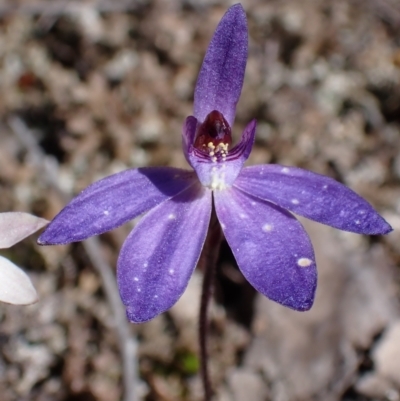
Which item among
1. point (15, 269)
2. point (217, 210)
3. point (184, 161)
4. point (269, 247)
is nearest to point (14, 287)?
point (15, 269)

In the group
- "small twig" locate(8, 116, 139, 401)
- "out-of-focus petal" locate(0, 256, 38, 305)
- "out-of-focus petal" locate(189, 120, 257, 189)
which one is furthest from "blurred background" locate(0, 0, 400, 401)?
"out-of-focus petal" locate(189, 120, 257, 189)

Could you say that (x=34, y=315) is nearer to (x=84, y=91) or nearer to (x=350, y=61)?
(x=84, y=91)

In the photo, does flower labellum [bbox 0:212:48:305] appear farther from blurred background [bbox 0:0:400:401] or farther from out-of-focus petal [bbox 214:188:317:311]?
blurred background [bbox 0:0:400:401]

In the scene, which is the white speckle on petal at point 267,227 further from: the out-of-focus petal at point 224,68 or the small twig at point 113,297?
the small twig at point 113,297

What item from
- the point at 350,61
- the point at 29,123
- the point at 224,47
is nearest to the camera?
the point at 224,47

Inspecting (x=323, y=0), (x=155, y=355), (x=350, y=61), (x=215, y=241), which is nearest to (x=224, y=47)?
(x=215, y=241)

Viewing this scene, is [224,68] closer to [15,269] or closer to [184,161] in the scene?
[15,269]
